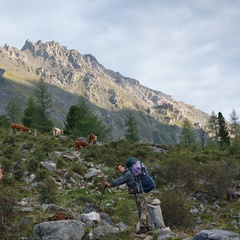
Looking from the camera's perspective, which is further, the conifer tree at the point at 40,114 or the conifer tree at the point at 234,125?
the conifer tree at the point at 234,125

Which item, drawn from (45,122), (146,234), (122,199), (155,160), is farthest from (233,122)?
(146,234)

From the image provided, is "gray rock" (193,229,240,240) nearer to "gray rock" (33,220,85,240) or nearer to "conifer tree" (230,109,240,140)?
"gray rock" (33,220,85,240)

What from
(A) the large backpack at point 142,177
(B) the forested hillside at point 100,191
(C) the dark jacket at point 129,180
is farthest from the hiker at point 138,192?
(B) the forested hillside at point 100,191

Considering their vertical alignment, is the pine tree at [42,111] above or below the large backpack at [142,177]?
above

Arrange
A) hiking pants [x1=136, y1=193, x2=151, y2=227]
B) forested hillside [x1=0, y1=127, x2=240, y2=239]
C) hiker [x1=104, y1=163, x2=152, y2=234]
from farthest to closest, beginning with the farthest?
forested hillside [x1=0, y1=127, x2=240, y2=239] < hiking pants [x1=136, y1=193, x2=151, y2=227] < hiker [x1=104, y1=163, x2=152, y2=234]

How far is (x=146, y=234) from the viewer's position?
7.50 meters

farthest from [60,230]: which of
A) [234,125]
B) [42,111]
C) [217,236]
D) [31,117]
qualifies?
[234,125]

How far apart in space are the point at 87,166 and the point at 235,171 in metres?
8.43

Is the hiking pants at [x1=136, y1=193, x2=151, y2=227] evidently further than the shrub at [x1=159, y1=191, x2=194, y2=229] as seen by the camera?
No

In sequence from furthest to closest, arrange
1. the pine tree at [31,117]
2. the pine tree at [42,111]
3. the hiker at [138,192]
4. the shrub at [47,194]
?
the pine tree at [31,117]
the pine tree at [42,111]
the shrub at [47,194]
the hiker at [138,192]

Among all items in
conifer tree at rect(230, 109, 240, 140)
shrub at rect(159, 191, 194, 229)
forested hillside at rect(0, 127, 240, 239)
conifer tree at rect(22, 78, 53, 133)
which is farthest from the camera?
conifer tree at rect(230, 109, 240, 140)

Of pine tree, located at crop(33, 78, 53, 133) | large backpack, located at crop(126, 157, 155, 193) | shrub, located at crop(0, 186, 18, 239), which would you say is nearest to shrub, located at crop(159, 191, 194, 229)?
large backpack, located at crop(126, 157, 155, 193)

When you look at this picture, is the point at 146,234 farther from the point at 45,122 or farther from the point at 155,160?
the point at 45,122

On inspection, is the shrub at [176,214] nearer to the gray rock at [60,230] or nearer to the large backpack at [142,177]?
the large backpack at [142,177]
